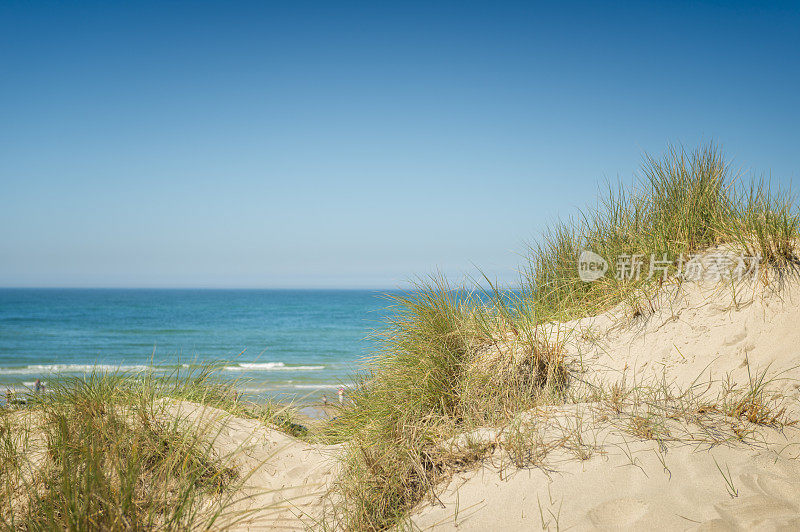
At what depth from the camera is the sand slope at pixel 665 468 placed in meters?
2.22

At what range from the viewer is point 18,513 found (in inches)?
107

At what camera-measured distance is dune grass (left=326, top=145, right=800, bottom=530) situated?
288 cm

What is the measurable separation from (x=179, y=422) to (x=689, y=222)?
5.80 m

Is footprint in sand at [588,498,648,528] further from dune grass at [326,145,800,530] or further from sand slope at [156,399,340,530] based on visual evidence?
sand slope at [156,399,340,530]

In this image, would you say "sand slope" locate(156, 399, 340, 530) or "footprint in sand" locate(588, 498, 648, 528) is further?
"sand slope" locate(156, 399, 340, 530)

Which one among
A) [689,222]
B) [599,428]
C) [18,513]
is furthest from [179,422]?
[689,222]

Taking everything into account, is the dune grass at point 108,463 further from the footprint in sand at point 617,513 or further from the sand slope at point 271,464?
the footprint in sand at point 617,513

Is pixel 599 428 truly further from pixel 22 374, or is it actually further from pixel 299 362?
pixel 22 374

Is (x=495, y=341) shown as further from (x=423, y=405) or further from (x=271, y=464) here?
(x=271, y=464)

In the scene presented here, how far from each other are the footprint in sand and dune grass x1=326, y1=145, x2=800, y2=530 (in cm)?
56

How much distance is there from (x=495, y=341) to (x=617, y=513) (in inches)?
74.8

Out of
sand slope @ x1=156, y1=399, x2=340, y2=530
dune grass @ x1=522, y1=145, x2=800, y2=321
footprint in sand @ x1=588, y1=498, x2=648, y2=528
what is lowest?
sand slope @ x1=156, y1=399, x2=340, y2=530

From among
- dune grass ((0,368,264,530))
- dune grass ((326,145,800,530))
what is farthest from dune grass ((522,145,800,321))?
dune grass ((0,368,264,530))

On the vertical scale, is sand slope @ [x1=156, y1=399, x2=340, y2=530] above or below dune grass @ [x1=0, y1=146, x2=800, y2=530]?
below
